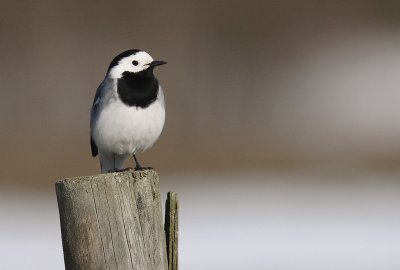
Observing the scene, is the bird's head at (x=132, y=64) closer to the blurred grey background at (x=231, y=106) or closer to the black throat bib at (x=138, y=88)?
the black throat bib at (x=138, y=88)

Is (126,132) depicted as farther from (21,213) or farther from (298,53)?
(298,53)

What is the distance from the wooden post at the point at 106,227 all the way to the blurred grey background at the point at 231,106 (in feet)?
26.1

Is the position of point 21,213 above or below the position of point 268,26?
below

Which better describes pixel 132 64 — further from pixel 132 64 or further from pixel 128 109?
pixel 128 109

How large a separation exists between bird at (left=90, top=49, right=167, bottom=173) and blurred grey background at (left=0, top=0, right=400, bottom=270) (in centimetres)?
549

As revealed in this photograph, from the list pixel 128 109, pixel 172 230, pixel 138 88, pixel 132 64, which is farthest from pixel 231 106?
pixel 172 230

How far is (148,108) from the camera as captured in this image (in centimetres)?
816

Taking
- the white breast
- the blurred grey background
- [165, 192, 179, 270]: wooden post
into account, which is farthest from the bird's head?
the blurred grey background

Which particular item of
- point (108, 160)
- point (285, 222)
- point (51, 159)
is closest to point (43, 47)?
point (51, 159)

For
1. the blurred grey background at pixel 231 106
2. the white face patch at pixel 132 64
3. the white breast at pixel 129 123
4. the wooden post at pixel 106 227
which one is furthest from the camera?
the blurred grey background at pixel 231 106

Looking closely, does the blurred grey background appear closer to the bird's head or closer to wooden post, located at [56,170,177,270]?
the bird's head

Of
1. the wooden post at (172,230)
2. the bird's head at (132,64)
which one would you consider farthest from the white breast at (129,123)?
the wooden post at (172,230)

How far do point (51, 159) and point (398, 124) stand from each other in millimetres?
4386

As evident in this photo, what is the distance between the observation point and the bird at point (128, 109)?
26.7 ft
